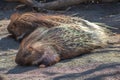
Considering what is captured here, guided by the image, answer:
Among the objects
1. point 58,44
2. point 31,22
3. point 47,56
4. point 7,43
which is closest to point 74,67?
point 47,56

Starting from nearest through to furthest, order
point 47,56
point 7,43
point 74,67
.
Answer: point 74,67
point 47,56
point 7,43

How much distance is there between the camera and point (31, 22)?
16.4ft

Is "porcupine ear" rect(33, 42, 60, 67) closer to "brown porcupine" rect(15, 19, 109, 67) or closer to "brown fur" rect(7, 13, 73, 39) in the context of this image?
"brown porcupine" rect(15, 19, 109, 67)

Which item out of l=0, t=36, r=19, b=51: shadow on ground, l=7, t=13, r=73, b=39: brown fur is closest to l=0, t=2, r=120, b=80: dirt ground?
l=0, t=36, r=19, b=51: shadow on ground

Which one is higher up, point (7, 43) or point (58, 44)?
point (58, 44)

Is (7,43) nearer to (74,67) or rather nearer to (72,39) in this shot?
(72,39)

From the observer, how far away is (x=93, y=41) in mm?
4363

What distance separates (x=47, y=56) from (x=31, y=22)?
105cm

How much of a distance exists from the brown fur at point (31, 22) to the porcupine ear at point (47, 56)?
49cm

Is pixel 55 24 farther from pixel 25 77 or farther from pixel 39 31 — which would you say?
pixel 25 77

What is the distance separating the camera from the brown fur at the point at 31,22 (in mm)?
4657

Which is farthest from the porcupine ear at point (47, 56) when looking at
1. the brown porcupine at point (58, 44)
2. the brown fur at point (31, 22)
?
the brown fur at point (31, 22)

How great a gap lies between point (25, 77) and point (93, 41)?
3.38 ft

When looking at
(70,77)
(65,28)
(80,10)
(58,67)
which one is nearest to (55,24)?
(65,28)
